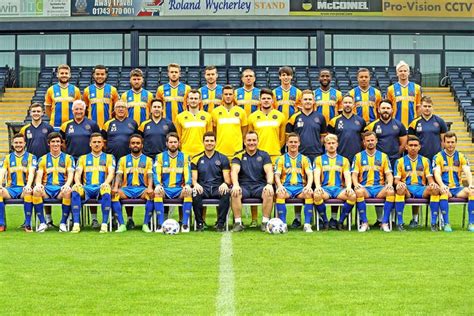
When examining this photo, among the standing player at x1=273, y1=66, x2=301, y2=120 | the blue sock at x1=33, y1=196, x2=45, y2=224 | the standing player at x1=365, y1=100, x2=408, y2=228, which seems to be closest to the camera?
the blue sock at x1=33, y1=196, x2=45, y2=224

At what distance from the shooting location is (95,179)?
41.2 feet

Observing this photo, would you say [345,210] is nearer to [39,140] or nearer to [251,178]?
[251,178]

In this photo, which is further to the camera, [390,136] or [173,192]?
[390,136]

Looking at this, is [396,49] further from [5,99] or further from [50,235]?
[50,235]

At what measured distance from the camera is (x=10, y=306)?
6574mm

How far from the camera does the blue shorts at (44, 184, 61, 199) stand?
41.0 feet

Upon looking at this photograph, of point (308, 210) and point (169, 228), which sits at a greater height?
point (308, 210)

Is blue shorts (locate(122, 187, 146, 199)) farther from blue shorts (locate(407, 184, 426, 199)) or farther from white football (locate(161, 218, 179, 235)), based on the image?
blue shorts (locate(407, 184, 426, 199))

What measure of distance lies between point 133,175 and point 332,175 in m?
2.66

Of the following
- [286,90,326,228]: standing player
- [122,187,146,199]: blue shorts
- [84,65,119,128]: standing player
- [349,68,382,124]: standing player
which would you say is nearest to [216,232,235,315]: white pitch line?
[122,187,146,199]: blue shorts

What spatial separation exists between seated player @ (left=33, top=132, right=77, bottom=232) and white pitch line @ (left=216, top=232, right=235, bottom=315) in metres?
2.80

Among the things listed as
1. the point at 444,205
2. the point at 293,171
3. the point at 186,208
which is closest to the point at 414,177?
the point at 444,205

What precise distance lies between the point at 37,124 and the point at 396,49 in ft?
65.1

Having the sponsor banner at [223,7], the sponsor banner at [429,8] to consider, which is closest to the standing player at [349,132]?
the sponsor banner at [223,7]
